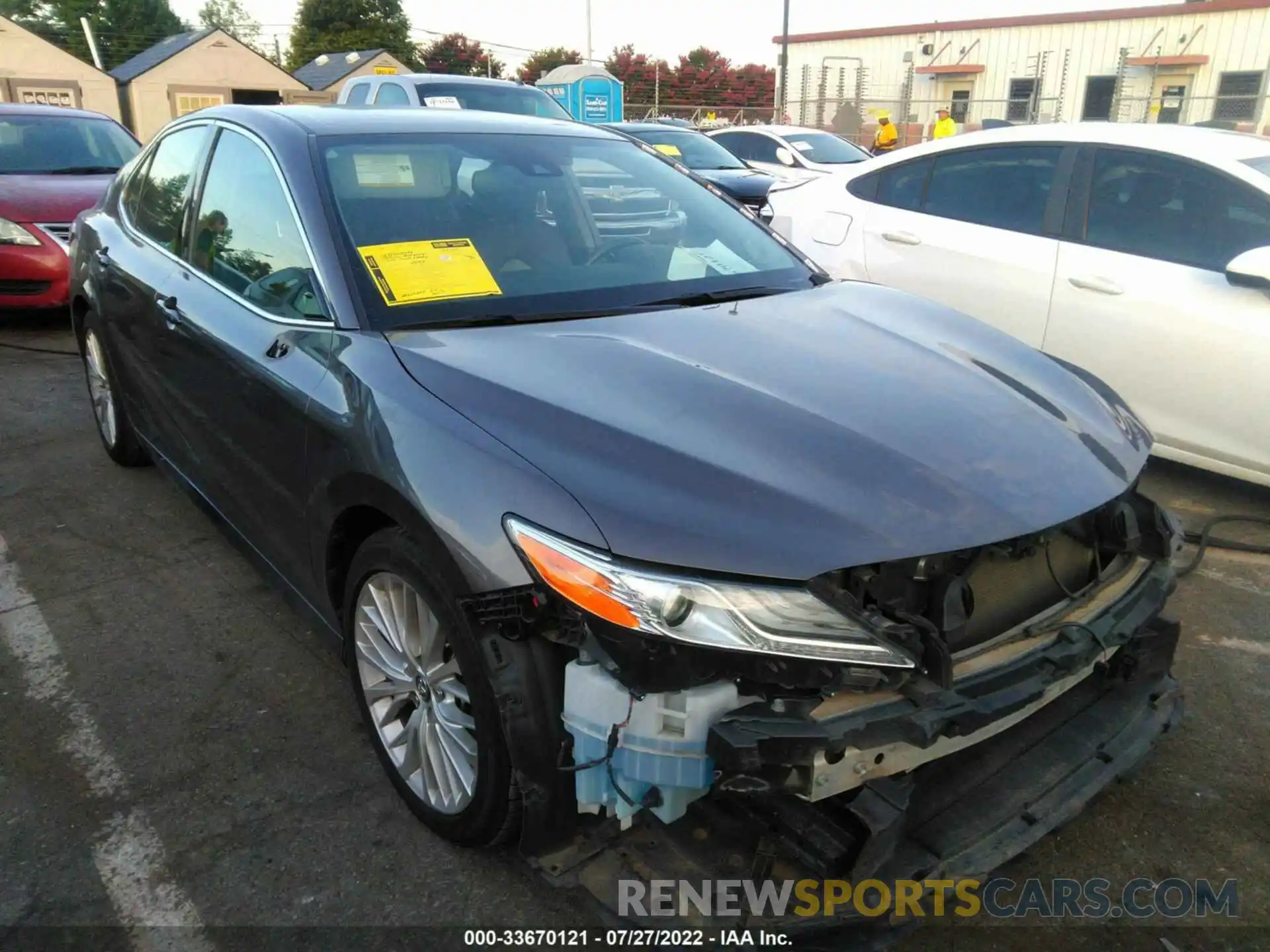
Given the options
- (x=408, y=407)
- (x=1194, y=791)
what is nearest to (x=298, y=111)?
(x=408, y=407)

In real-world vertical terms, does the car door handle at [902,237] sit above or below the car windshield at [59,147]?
Answer: below

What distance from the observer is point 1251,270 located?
380 cm

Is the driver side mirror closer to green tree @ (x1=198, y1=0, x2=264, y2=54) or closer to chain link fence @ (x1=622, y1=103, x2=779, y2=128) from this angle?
chain link fence @ (x1=622, y1=103, x2=779, y2=128)

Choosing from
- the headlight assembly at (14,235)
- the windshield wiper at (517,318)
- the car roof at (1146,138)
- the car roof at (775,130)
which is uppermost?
the car roof at (1146,138)

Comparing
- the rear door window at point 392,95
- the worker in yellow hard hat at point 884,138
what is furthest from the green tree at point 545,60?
the rear door window at point 392,95

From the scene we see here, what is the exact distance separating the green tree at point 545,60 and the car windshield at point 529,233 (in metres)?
68.5

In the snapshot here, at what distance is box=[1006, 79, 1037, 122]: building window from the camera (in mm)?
33241

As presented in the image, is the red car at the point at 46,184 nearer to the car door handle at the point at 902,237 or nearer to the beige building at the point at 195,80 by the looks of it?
the car door handle at the point at 902,237

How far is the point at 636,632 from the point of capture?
1.74 m

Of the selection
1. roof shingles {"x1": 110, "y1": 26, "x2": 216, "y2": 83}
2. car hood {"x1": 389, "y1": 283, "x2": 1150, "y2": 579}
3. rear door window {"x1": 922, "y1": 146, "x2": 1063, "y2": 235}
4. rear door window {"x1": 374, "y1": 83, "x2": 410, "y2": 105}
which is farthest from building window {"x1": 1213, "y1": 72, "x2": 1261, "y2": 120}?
roof shingles {"x1": 110, "y1": 26, "x2": 216, "y2": 83}

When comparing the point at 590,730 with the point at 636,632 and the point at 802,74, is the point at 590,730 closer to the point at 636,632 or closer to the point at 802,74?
the point at 636,632

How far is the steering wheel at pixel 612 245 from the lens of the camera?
9.71ft

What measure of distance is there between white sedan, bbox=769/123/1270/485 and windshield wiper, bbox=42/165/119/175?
6.71 metres

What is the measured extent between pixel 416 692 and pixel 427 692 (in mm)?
56
